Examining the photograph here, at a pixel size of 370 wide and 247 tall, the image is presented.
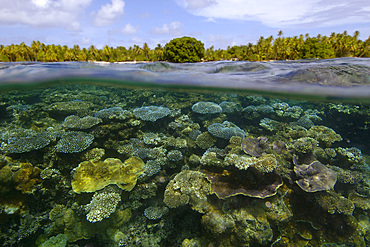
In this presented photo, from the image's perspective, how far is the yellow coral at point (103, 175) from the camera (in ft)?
17.9

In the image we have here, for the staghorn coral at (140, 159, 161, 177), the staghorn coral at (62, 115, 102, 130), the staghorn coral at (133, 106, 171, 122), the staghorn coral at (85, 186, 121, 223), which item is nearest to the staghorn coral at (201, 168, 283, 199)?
the staghorn coral at (140, 159, 161, 177)

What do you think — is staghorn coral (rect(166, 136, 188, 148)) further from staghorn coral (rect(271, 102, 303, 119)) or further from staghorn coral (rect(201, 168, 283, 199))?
staghorn coral (rect(271, 102, 303, 119))

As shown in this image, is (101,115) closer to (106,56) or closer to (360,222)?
(106,56)

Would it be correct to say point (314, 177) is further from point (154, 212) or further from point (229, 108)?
point (229, 108)

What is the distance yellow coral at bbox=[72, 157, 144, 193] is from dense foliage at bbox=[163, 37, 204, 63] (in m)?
6.58

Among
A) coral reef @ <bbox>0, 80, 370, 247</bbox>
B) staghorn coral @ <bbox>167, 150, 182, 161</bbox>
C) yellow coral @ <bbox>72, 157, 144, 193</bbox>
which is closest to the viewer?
coral reef @ <bbox>0, 80, 370, 247</bbox>

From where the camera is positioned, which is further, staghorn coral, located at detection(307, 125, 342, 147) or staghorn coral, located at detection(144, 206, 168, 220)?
staghorn coral, located at detection(307, 125, 342, 147)

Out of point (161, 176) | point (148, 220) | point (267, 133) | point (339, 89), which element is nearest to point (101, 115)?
point (161, 176)

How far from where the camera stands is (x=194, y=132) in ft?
26.4

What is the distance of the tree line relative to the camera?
8484 millimetres

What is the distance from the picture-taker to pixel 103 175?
18.7 feet

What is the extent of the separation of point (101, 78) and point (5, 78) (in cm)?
464

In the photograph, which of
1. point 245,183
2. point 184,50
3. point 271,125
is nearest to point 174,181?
point 245,183

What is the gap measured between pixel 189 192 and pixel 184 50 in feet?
25.1
